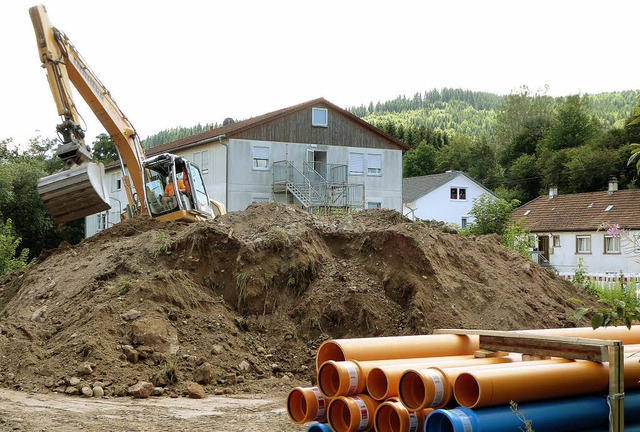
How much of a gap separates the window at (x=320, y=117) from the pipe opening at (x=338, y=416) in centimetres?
3553

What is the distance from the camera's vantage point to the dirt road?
29.2 ft

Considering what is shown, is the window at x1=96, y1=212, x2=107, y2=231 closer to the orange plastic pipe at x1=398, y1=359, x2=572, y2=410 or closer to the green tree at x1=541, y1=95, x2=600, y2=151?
the green tree at x1=541, y1=95, x2=600, y2=151

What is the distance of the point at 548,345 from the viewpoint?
21.6ft

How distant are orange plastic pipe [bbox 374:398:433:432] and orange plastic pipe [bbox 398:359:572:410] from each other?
57 mm

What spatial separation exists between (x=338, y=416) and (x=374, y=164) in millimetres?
36803

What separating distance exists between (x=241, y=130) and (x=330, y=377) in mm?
33307

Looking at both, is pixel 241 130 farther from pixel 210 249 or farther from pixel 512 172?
pixel 512 172

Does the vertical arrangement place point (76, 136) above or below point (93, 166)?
above

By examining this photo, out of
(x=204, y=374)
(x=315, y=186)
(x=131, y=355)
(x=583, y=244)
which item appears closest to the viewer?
(x=204, y=374)

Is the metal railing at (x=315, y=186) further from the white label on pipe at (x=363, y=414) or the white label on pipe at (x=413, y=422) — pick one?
the white label on pipe at (x=413, y=422)

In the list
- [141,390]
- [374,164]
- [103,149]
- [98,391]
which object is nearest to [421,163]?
[103,149]

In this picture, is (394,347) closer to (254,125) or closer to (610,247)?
(254,125)

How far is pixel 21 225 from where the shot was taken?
136 ft

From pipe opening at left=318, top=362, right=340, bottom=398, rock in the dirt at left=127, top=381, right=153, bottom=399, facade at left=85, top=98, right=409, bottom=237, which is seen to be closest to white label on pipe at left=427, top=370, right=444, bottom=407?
pipe opening at left=318, top=362, right=340, bottom=398
